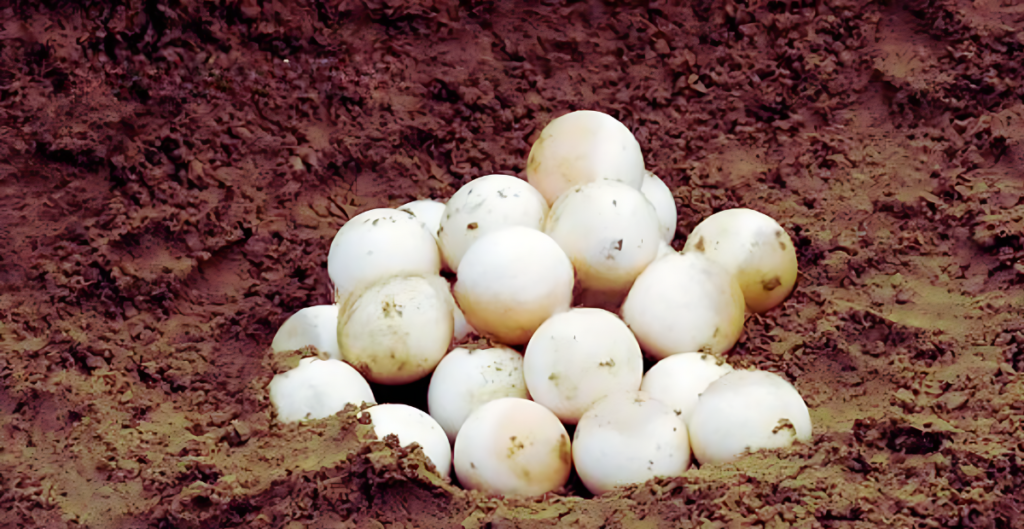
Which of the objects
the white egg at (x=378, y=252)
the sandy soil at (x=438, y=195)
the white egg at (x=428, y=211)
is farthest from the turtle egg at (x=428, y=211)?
the sandy soil at (x=438, y=195)

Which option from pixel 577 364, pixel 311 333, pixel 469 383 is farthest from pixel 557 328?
pixel 311 333

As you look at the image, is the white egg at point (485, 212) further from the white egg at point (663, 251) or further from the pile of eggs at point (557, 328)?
the white egg at point (663, 251)

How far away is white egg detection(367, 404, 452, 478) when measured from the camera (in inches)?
83.7

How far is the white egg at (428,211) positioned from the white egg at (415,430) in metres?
0.60

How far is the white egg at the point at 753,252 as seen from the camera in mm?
2504

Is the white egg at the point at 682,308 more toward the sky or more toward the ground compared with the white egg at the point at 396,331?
more toward the sky

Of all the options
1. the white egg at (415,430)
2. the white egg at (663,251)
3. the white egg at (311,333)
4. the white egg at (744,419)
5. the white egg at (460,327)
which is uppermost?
the white egg at (663,251)

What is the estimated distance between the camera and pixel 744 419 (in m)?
2.04

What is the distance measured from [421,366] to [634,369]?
48cm

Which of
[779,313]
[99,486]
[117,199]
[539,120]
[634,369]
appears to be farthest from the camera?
[539,120]

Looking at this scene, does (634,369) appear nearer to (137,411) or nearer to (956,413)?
(956,413)

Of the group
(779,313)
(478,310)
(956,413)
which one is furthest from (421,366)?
(956,413)

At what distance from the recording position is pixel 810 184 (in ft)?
9.56

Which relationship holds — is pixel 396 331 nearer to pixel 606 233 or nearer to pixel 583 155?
pixel 606 233
